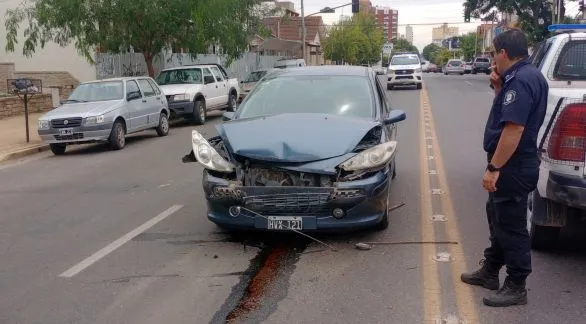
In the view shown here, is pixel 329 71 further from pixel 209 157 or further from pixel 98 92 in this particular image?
pixel 98 92

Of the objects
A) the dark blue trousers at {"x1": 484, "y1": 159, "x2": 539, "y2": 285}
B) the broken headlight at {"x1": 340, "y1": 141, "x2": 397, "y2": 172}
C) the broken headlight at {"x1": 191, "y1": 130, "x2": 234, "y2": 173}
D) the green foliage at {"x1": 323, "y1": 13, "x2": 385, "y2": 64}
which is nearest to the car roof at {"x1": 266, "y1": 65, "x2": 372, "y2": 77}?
the broken headlight at {"x1": 340, "y1": 141, "x2": 397, "y2": 172}

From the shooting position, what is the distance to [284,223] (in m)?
5.49

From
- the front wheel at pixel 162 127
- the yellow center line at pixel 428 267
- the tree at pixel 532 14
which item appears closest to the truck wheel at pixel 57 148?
the front wheel at pixel 162 127

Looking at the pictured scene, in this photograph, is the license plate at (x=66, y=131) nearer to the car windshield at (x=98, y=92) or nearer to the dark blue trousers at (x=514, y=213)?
the car windshield at (x=98, y=92)

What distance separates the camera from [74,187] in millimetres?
9484

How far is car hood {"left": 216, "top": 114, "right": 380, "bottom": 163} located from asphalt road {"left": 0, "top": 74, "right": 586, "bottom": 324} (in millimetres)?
890

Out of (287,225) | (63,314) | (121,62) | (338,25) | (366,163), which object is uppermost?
(338,25)

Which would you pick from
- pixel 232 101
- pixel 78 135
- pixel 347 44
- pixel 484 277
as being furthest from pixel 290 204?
pixel 347 44

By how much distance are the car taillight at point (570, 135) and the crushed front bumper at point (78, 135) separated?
34.1 feet

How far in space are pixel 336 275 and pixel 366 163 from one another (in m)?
1.08

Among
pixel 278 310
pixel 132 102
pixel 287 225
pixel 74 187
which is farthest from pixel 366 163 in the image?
pixel 132 102

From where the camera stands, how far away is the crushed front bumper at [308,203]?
17.8ft

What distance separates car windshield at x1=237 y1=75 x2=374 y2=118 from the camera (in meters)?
6.82

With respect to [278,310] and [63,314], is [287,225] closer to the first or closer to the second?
[278,310]
